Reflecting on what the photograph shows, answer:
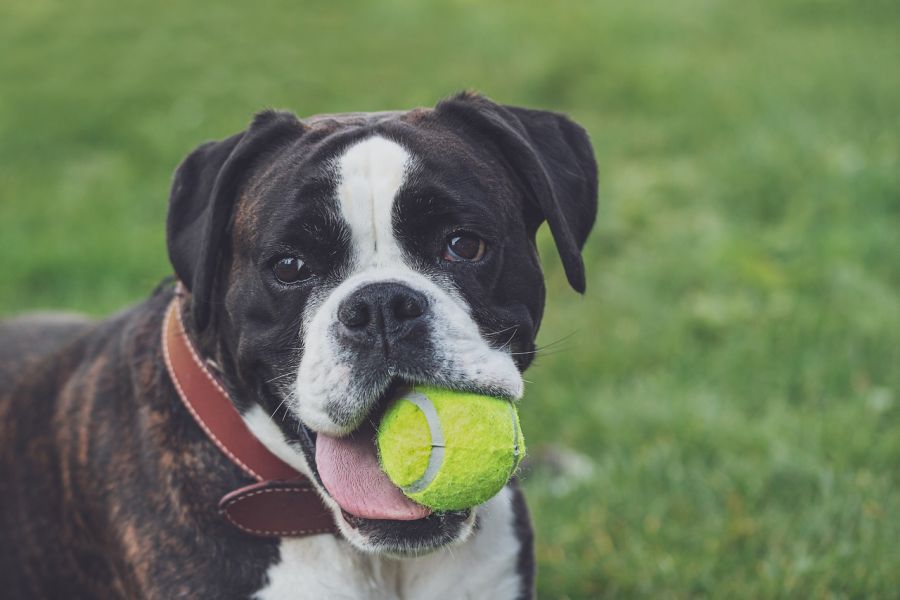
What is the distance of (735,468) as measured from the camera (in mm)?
4199

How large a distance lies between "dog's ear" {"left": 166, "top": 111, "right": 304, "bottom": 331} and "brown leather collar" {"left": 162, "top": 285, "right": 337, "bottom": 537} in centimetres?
13

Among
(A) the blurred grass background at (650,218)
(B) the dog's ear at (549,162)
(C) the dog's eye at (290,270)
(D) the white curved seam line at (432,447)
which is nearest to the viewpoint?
(D) the white curved seam line at (432,447)

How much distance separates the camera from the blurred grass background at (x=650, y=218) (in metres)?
3.97

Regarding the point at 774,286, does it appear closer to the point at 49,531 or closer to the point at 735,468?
the point at 735,468

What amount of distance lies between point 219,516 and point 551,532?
1.52 meters

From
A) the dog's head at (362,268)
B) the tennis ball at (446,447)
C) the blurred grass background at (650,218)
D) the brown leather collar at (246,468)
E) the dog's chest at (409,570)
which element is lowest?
the blurred grass background at (650,218)

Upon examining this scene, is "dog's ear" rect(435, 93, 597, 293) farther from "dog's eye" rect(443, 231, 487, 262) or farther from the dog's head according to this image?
"dog's eye" rect(443, 231, 487, 262)

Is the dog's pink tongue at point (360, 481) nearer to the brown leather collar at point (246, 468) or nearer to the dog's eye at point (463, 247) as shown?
the brown leather collar at point (246, 468)

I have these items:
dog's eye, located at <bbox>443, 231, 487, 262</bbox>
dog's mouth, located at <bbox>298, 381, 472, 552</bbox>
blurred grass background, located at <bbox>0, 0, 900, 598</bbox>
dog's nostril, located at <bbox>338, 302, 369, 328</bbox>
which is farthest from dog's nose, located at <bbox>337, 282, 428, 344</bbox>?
blurred grass background, located at <bbox>0, 0, 900, 598</bbox>

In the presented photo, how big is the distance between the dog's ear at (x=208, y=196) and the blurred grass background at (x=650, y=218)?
1535 millimetres

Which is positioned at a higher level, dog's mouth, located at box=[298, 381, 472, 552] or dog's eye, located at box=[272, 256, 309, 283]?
dog's eye, located at box=[272, 256, 309, 283]

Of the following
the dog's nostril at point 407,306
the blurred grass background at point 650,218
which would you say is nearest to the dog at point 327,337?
the dog's nostril at point 407,306

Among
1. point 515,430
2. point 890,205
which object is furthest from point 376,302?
point 890,205

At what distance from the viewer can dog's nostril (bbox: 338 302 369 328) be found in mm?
2523
